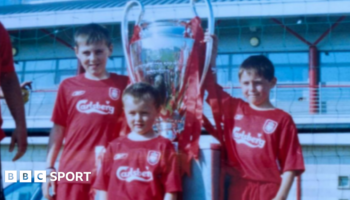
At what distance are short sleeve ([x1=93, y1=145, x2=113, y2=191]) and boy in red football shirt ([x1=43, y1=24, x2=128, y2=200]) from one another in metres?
0.06

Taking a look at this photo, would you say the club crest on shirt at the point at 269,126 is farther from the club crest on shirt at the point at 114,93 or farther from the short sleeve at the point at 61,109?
the short sleeve at the point at 61,109

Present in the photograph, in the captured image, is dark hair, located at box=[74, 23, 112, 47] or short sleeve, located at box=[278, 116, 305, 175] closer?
short sleeve, located at box=[278, 116, 305, 175]

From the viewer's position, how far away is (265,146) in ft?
5.10

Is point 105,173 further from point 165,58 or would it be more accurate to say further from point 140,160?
point 165,58

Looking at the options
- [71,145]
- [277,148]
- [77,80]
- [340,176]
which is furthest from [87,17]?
[340,176]

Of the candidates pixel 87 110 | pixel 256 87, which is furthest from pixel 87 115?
pixel 256 87

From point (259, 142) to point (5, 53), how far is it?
29.6 inches

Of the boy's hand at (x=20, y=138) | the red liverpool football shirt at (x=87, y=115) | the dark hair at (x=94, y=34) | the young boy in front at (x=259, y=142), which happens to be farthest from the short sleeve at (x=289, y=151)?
the boy's hand at (x=20, y=138)

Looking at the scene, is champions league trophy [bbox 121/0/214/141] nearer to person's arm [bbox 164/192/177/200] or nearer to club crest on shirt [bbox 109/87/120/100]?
club crest on shirt [bbox 109/87/120/100]

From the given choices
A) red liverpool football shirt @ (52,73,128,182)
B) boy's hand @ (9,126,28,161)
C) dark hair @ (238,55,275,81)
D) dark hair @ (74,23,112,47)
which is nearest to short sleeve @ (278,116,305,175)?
dark hair @ (238,55,275,81)

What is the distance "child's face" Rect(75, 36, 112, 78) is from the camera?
164 cm

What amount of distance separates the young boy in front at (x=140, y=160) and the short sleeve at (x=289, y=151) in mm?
291

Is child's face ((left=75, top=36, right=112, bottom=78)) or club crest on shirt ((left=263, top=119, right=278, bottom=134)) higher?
child's face ((left=75, top=36, right=112, bottom=78))

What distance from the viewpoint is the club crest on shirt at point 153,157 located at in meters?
1.53
